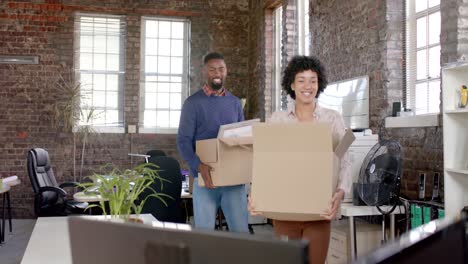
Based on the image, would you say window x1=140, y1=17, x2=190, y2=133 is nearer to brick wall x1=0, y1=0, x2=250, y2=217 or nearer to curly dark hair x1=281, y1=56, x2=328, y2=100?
brick wall x1=0, y1=0, x2=250, y2=217

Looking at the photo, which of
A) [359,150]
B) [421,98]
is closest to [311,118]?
[359,150]

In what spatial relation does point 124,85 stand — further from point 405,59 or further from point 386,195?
point 386,195

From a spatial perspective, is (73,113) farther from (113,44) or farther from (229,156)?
(229,156)

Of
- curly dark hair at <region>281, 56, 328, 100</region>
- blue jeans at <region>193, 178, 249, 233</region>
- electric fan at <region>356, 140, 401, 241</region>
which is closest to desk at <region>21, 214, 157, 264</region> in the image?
blue jeans at <region>193, 178, 249, 233</region>

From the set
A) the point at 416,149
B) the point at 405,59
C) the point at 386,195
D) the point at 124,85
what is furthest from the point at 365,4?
the point at 124,85

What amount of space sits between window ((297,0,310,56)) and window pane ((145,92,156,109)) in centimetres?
257

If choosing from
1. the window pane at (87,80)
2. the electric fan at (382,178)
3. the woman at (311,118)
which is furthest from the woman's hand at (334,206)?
the window pane at (87,80)

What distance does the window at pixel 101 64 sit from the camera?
7641mm

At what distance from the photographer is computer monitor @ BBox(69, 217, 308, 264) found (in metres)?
0.61

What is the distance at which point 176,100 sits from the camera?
7965mm

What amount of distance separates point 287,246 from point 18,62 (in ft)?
25.1

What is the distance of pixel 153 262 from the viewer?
0.74 metres

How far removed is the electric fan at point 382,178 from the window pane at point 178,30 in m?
5.06

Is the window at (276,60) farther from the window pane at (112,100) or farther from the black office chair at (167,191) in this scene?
the black office chair at (167,191)
